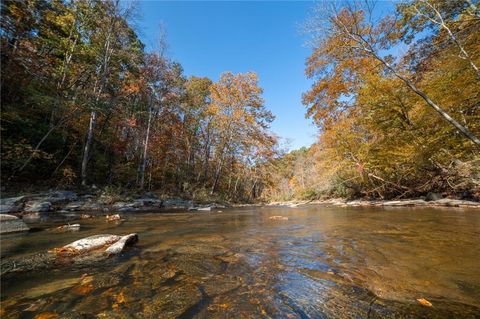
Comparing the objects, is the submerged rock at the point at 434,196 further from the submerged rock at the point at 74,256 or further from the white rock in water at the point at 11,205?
the white rock in water at the point at 11,205

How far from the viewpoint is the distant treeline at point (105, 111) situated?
36.8 ft

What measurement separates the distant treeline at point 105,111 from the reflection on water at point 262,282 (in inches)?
395

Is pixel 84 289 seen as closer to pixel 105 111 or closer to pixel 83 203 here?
pixel 83 203

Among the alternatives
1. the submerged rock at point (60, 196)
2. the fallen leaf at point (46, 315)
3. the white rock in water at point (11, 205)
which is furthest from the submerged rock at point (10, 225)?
the submerged rock at point (60, 196)

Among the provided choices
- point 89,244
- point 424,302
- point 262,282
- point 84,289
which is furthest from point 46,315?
point 424,302

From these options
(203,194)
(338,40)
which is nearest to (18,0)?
(338,40)

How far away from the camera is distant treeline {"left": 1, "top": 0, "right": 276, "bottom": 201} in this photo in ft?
36.8

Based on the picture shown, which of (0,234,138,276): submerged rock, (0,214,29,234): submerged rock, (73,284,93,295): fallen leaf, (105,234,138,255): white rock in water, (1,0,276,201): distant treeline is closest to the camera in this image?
(73,284,93,295): fallen leaf

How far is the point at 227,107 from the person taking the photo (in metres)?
22.6

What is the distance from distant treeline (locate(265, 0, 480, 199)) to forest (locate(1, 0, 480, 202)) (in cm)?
6

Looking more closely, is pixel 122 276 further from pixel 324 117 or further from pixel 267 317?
pixel 324 117

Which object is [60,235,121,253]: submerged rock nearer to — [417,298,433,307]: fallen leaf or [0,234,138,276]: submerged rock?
[0,234,138,276]: submerged rock

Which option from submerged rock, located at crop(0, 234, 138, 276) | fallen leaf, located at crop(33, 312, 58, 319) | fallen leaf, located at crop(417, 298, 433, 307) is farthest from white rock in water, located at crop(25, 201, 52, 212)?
fallen leaf, located at crop(417, 298, 433, 307)

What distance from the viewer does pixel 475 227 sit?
5.13 meters
